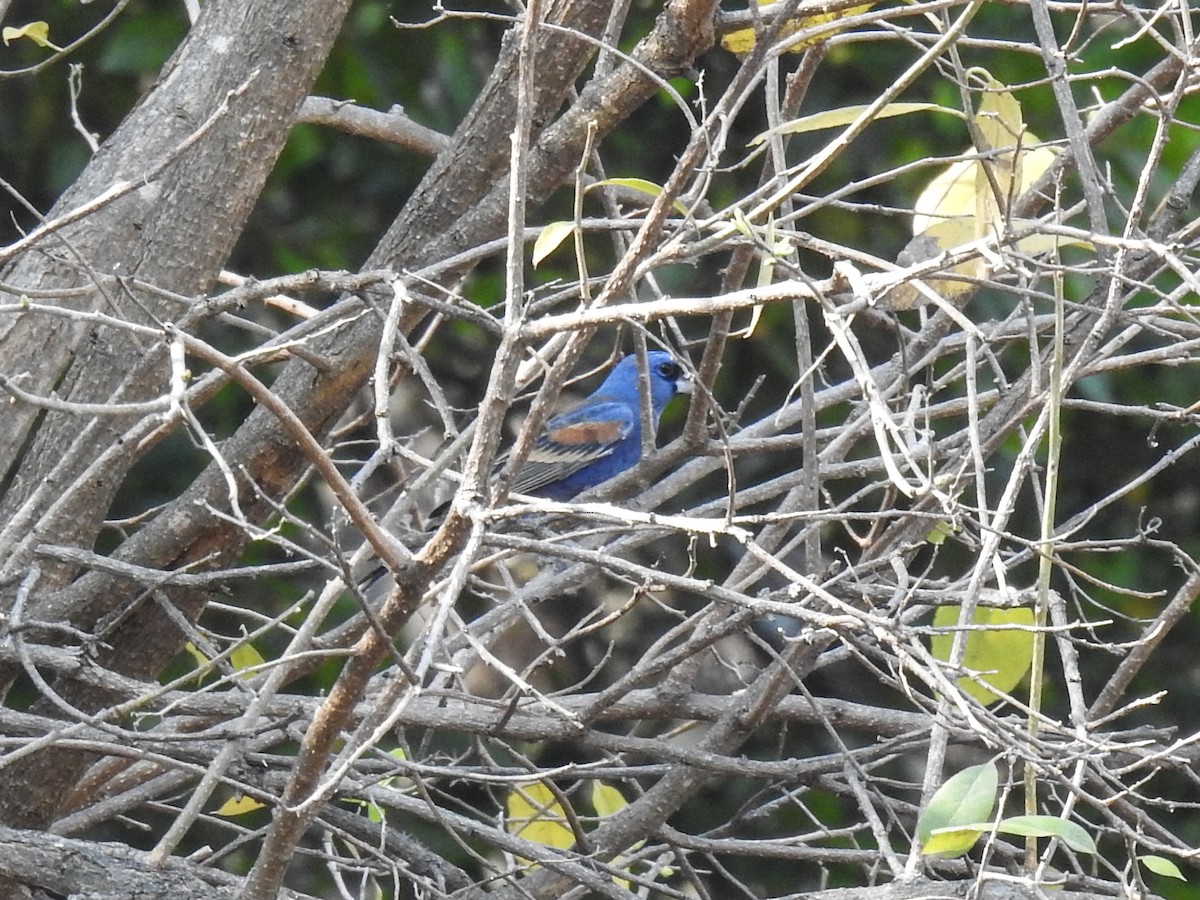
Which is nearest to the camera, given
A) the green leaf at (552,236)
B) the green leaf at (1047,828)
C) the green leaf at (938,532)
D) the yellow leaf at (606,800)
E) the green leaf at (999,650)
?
the green leaf at (1047,828)

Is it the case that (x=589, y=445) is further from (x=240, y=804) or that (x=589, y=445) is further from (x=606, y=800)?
(x=240, y=804)

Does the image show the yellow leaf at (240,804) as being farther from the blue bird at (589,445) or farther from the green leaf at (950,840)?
the blue bird at (589,445)

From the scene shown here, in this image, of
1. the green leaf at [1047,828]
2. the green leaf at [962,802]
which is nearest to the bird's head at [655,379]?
the green leaf at [962,802]

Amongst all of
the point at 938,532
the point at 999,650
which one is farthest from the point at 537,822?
the point at 999,650

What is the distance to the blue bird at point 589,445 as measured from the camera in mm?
5391

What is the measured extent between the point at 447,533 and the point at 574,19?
1331 mm

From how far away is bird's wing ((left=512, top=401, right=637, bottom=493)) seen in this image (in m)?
5.39

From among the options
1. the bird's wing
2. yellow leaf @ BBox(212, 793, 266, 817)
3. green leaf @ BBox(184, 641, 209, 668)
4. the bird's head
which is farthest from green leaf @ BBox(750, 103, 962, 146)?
the bird's wing

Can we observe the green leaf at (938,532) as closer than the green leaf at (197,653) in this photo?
Yes

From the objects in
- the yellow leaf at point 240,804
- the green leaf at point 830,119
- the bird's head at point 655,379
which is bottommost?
the bird's head at point 655,379

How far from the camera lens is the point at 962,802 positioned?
165 cm

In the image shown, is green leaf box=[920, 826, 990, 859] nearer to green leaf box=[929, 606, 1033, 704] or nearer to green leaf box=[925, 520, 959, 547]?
green leaf box=[929, 606, 1033, 704]

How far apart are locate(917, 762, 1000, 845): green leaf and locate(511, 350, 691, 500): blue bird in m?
3.66

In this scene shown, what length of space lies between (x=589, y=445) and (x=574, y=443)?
2.1 inches
